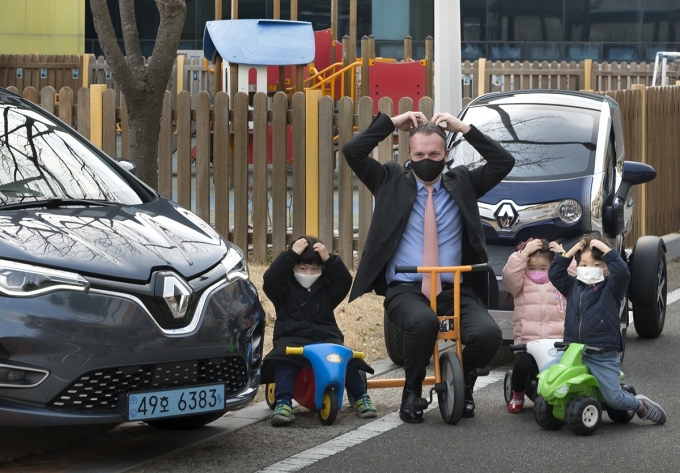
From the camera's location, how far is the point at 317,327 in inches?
257

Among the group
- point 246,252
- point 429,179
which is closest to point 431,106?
point 246,252

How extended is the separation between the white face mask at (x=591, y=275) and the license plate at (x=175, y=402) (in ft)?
6.63

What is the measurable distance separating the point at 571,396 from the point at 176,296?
6.92 feet

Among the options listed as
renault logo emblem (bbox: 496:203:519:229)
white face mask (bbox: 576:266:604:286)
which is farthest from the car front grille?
renault logo emblem (bbox: 496:203:519:229)

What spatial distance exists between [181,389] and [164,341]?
0.27 metres

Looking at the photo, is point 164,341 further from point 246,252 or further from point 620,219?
point 246,252

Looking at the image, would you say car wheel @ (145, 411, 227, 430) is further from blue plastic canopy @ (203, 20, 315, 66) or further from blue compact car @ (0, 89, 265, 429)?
blue plastic canopy @ (203, 20, 315, 66)

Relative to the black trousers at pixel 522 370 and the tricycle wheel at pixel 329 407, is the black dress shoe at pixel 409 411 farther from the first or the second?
the black trousers at pixel 522 370

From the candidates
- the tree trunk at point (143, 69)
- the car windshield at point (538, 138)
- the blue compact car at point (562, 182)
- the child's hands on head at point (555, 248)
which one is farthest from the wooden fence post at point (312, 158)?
the child's hands on head at point (555, 248)

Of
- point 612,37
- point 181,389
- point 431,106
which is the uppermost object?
point 612,37

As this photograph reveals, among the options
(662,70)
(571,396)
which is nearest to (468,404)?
(571,396)

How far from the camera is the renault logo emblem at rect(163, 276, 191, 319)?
5277mm

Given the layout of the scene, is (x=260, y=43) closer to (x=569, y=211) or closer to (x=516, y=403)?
(x=569, y=211)

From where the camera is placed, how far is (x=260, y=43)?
57.6ft
